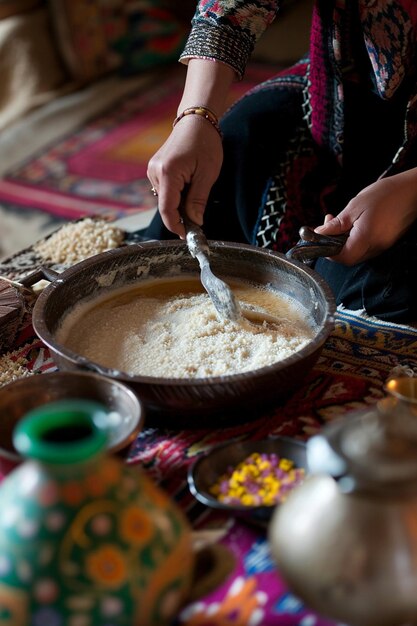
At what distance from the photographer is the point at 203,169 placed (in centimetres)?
141

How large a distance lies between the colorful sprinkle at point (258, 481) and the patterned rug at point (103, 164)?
1708 millimetres

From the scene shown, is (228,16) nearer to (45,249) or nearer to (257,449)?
(45,249)

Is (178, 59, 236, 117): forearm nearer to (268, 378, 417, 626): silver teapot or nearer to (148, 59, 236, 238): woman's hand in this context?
(148, 59, 236, 238): woman's hand

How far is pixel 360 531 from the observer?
2.34ft

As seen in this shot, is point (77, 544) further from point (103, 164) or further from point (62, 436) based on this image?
point (103, 164)

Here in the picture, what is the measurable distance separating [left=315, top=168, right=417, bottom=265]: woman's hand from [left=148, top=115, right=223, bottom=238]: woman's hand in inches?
8.5

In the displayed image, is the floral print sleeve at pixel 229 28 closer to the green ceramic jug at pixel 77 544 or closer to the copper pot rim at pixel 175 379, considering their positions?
the copper pot rim at pixel 175 379

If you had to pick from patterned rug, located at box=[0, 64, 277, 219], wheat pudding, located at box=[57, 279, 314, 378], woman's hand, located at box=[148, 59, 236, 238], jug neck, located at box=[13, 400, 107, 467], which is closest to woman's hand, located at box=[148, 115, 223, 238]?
woman's hand, located at box=[148, 59, 236, 238]

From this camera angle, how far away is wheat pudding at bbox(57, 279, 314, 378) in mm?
1172

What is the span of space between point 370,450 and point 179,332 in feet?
1.91

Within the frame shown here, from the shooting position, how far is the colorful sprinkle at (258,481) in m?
0.93

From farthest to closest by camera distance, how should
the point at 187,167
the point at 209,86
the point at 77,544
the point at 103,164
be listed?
the point at 103,164 → the point at 209,86 → the point at 187,167 → the point at 77,544

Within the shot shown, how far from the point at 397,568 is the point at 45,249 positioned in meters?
1.26

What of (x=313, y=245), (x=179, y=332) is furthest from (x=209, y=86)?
(x=179, y=332)
